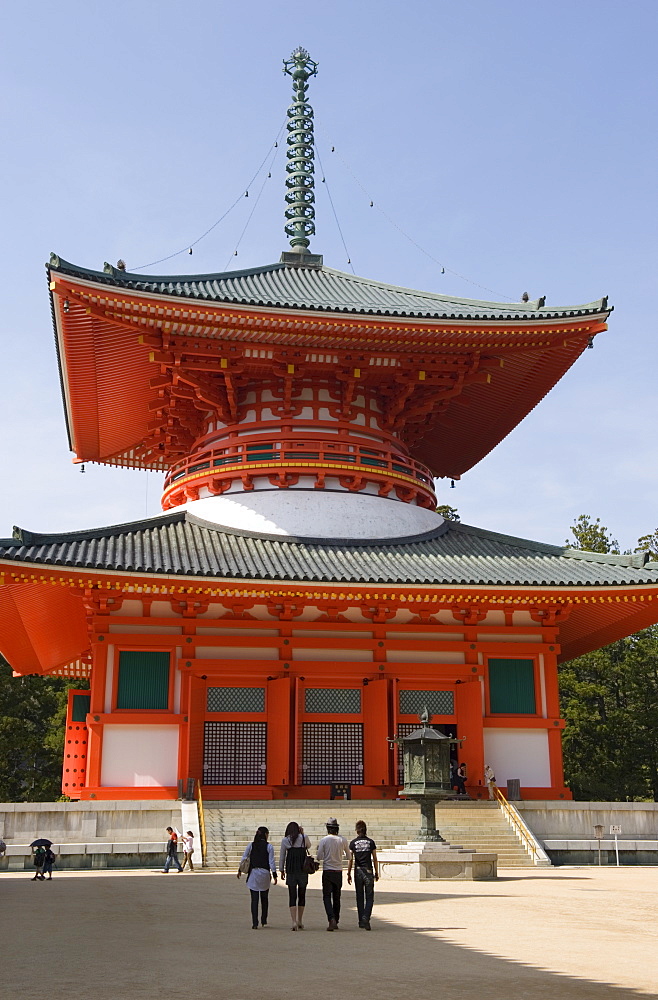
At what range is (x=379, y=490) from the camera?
30656mm

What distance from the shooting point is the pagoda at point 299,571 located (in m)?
25.2

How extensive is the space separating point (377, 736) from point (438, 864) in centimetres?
721

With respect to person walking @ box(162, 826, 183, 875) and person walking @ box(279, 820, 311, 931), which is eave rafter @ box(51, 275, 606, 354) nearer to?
person walking @ box(162, 826, 183, 875)

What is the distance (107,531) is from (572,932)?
57.7 ft

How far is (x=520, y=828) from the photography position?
76.7 feet

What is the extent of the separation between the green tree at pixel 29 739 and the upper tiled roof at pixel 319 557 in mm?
27725

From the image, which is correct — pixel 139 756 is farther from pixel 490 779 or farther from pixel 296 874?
pixel 296 874

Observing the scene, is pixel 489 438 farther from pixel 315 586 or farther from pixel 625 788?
pixel 625 788

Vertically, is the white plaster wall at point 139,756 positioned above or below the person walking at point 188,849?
above

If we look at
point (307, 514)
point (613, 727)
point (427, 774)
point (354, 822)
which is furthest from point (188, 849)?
point (613, 727)

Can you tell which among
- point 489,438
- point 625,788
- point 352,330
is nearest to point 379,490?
point 352,330

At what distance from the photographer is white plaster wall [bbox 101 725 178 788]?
24.7 meters

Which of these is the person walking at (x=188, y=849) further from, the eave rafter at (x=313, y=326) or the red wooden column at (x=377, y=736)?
the eave rafter at (x=313, y=326)

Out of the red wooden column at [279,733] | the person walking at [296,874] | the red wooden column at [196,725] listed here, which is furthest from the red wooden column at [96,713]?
the person walking at [296,874]
